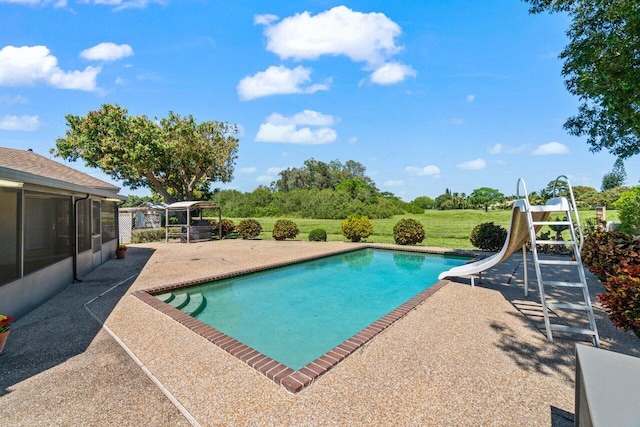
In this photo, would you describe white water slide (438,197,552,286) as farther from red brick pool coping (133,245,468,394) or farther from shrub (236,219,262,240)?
shrub (236,219,262,240)

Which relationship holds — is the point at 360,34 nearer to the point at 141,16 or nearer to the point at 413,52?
the point at 413,52

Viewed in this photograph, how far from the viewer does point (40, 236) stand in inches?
220

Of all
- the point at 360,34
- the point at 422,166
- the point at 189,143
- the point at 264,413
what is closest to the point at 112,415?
the point at 264,413

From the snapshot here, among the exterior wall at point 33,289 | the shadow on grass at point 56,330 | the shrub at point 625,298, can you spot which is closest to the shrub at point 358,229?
the shadow on grass at point 56,330

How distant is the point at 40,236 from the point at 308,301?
212 inches

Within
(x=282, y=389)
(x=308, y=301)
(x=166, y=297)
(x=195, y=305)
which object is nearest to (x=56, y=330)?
(x=166, y=297)

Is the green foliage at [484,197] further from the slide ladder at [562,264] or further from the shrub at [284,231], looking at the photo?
the slide ladder at [562,264]

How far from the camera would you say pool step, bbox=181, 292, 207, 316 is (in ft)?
18.4

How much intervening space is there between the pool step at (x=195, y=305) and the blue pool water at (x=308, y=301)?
0.46 ft

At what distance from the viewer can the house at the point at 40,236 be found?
4.50 meters

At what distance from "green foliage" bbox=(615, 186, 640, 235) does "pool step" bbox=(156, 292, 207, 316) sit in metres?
14.7

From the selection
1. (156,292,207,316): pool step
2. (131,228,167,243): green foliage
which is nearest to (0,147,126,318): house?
(156,292,207,316): pool step

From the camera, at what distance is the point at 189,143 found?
699 inches

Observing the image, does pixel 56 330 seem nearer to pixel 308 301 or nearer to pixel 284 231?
pixel 308 301
